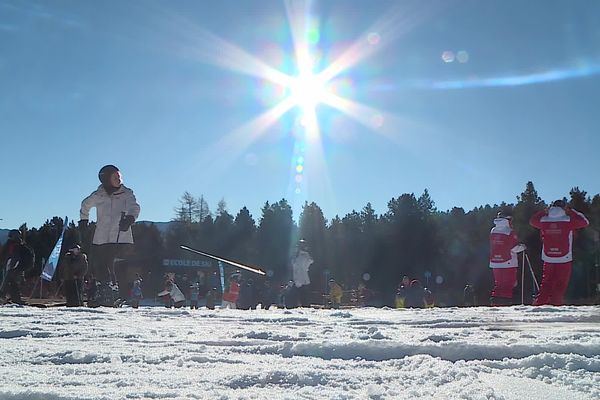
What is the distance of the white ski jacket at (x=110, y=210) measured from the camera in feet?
24.9

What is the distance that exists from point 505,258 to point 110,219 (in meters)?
6.74

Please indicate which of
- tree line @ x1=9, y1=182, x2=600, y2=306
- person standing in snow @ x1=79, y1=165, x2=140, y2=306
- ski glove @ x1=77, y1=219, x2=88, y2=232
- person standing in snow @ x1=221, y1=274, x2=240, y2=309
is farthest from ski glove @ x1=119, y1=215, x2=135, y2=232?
tree line @ x1=9, y1=182, x2=600, y2=306

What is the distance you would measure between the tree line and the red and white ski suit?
17.9 metres

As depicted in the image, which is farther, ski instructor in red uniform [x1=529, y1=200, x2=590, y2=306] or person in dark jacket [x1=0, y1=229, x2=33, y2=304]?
ski instructor in red uniform [x1=529, y1=200, x2=590, y2=306]

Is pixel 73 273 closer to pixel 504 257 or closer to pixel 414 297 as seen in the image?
pixel 414 297

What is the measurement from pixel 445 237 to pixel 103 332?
35.8 m

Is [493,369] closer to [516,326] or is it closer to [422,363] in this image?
[422,363]

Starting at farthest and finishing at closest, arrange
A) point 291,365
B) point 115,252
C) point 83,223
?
point 83,223, point 115,252, point 291,365

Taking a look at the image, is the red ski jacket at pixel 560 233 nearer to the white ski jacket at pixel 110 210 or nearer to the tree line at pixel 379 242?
the white ski jacket at pixel 110 210

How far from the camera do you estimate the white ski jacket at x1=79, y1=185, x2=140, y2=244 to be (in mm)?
7590

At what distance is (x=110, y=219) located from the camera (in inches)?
301

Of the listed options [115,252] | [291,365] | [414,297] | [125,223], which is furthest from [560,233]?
[291,365]

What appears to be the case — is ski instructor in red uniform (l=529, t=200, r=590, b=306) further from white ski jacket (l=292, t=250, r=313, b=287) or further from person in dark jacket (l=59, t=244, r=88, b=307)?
person in dark jacket (l=59, t=244, r=88, b=307)

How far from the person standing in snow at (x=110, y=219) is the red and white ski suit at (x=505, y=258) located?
20.7 feet
